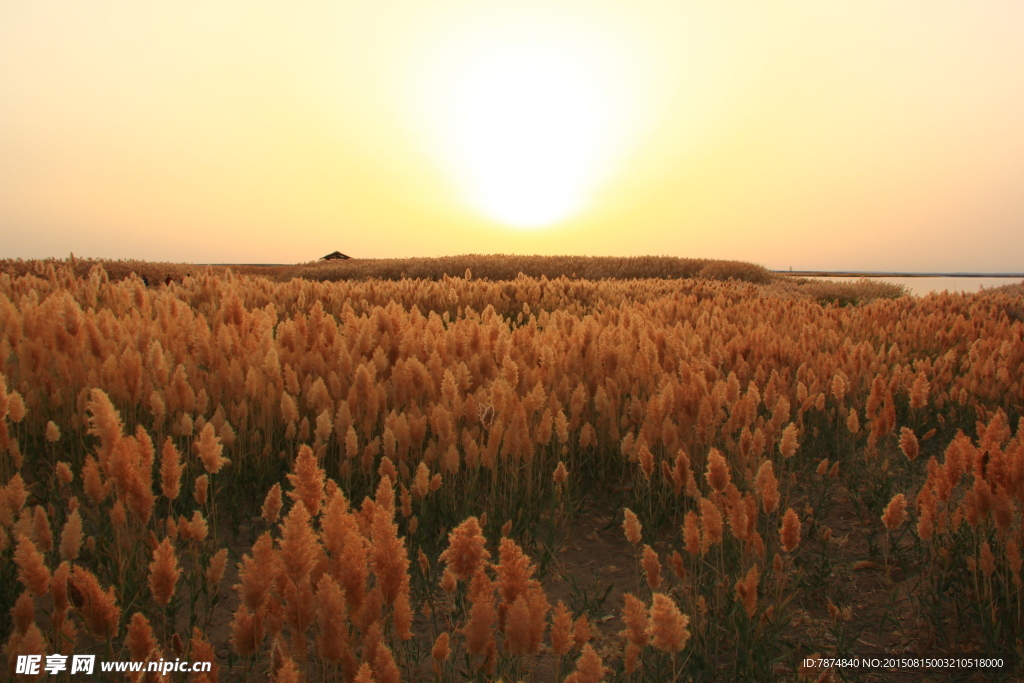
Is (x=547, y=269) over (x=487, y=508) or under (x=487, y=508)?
over

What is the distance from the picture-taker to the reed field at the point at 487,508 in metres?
1.24

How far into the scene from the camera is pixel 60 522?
2.16 meters

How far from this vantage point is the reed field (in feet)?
4.07

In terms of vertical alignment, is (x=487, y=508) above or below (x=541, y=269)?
below

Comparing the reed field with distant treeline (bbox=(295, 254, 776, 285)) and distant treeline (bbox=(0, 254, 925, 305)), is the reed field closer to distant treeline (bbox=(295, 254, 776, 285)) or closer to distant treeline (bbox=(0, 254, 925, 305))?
distant treeline (bbox=(0, 254, 925, 305))

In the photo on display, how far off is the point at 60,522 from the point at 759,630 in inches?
90.7

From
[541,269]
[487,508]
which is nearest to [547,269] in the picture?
[541,269]

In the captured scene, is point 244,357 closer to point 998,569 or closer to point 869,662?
point 869,662

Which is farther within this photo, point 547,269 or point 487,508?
point 547,269

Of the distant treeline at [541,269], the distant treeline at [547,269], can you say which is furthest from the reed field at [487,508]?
the distant treeline at [547,269]

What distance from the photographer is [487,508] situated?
7.66 feet

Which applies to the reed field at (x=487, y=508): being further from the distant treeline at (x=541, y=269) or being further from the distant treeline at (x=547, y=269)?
the distant treeline at (x=547, y=269)

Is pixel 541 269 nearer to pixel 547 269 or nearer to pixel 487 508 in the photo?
pixel 547 269

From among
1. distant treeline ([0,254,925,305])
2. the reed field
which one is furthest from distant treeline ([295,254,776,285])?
the reed field
